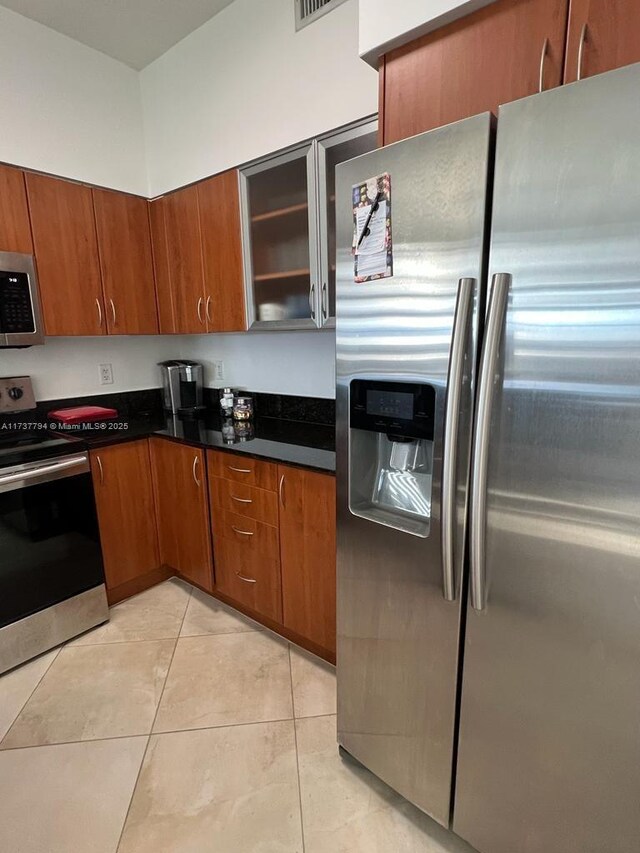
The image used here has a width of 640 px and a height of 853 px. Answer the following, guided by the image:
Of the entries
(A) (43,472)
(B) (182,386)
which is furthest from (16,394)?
(B) (182,386)

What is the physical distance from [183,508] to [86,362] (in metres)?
1.09

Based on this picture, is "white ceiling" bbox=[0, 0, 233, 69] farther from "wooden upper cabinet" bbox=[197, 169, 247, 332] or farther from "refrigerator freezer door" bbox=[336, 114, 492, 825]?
"refrigerator freezer door" bbox=[336, 114, 492, 825]

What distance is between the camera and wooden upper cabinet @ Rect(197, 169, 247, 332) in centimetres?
212

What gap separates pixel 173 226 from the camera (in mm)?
2447

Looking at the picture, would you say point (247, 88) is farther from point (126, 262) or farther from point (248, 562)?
point (248, 562)

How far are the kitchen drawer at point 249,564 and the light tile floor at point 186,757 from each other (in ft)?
0.65

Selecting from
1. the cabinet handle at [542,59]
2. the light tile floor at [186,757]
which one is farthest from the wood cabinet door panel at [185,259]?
the cabinet handle at [542,59]

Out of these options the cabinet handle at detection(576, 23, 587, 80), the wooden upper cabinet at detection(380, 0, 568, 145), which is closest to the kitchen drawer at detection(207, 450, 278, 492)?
the wooden upper cabinet at detection(380, 0, 568, 145)

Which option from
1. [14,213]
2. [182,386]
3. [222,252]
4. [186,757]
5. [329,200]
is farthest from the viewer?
[182,386]

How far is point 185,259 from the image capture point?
2404mm

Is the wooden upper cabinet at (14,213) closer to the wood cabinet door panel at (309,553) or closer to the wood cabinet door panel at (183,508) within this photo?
the wood cabinet door panel at (183,508)

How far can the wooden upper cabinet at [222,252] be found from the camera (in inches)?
83.5

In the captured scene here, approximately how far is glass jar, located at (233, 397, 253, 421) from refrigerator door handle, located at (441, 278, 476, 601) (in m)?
1.69

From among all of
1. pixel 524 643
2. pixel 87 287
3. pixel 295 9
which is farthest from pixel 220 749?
pixel 295 9
